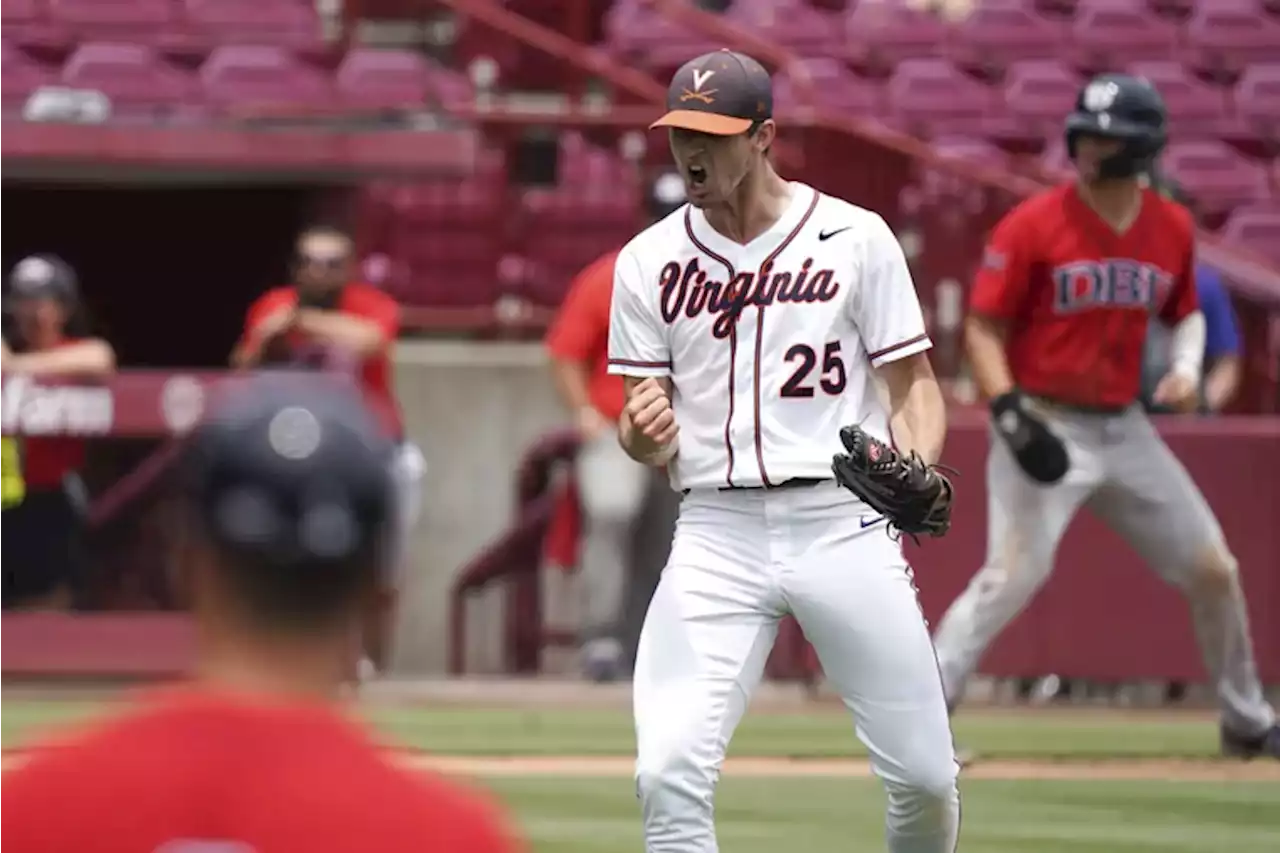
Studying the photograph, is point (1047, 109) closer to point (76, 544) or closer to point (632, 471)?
point (632, 471)

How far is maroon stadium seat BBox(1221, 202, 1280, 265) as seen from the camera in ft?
54.1

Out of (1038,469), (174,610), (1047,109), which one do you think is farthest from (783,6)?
(1038,469)

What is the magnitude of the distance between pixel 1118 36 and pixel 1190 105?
0.91 meters

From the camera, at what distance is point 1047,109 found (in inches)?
709

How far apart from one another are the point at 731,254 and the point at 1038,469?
142 inches

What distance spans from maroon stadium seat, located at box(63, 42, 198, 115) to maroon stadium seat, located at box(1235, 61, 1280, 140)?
293 inches

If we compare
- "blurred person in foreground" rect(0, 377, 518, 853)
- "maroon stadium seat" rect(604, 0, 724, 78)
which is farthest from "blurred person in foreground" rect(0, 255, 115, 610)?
"blurred person in foreground" rect(0, 377, 518, 853)

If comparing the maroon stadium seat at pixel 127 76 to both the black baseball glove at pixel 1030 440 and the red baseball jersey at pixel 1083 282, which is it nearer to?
the red baseball jersey at pixel 1083 282

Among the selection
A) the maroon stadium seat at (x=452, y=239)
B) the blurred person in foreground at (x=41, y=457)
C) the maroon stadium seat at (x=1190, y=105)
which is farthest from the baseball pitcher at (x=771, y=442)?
the maroon stadium seat at (x=1190, y=105)

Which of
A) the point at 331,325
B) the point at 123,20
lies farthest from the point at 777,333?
the point at 123,20

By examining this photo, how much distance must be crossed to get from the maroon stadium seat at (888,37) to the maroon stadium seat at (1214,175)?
1.89 metres

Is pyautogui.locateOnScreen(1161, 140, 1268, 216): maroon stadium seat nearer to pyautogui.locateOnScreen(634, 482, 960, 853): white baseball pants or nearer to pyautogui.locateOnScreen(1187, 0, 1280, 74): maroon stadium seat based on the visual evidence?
pyautogui.locateOnScreen(1187, 0, 1280, 74): maroon stadium seat

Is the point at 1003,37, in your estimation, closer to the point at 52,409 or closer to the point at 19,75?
the point at 19,75

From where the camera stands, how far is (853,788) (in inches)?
357
